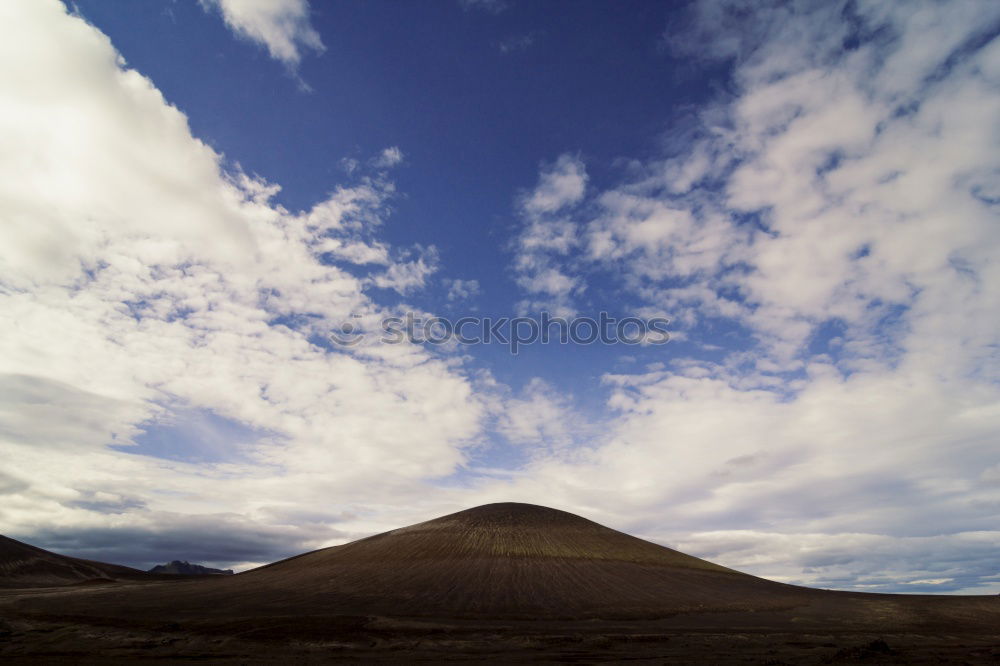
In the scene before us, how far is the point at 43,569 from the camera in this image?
13050cm

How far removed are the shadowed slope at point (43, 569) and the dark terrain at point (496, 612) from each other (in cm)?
256

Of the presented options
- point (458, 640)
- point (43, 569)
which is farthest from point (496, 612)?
point (43, 569)

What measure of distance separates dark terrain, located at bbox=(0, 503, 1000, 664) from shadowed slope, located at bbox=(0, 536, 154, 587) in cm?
256

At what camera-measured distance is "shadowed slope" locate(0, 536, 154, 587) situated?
4820 inches

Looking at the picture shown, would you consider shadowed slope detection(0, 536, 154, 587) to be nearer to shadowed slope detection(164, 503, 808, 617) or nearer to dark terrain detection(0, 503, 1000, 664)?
dark terrain detection(0, 503, 1000, 664)

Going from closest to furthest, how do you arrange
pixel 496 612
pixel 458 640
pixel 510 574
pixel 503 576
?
1. pixel 458 640
2. pixel 496 612
3. pixel 503 576
4. pixel 510 574

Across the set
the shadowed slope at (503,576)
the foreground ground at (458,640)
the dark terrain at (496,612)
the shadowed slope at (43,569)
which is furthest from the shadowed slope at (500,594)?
the shadowed slope at (43,569)

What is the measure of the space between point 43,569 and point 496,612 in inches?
5080

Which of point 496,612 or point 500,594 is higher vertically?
point 500,594

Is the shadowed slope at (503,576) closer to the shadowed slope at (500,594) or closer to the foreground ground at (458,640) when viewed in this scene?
the shadowed slope at (500,594)

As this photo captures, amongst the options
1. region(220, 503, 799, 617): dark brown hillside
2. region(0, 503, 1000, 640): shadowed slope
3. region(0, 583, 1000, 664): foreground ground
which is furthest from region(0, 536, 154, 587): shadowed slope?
region(0, 583, 1000, 664): foreground ground

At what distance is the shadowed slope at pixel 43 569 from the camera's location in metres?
122

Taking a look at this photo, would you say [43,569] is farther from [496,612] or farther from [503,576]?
[496,612]

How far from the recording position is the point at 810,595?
86875mm
